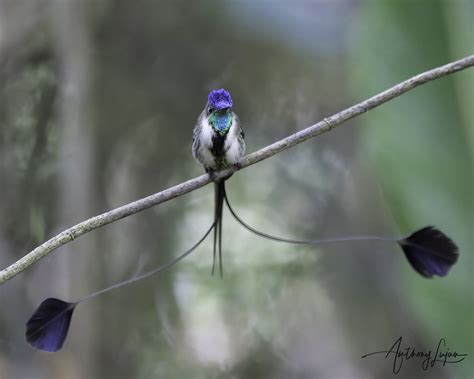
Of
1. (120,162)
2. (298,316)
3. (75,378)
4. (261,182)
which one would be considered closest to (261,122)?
(261,182)

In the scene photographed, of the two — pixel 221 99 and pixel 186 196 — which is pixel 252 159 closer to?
pixel 221 99

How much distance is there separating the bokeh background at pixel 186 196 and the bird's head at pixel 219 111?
2.10m

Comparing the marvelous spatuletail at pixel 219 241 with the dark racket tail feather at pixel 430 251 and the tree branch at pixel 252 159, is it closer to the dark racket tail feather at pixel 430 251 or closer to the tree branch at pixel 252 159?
the dark racket tail feather at pixel 430 251

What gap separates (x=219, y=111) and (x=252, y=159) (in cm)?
54

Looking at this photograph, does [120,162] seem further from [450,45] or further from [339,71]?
[450,45]

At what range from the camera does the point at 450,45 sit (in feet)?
11.5

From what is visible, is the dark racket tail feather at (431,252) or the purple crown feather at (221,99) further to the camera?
the purple crown feather at (221,99)

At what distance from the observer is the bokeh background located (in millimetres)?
5133

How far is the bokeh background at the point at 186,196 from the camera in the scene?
5133 millimetres

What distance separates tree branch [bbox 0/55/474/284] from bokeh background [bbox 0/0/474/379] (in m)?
2.53

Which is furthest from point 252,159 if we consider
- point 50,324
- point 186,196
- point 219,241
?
point 186,196

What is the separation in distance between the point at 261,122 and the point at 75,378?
2669 millimetres

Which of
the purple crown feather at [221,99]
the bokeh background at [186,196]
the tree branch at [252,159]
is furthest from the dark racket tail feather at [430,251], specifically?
the bokeh background at [186,196]

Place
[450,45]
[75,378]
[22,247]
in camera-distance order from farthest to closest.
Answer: [22,247] → [75,378] → [450,45]
